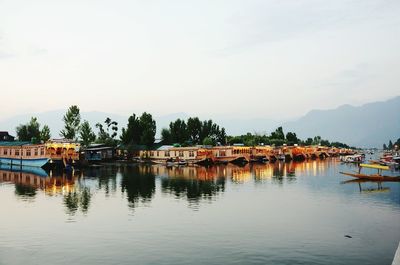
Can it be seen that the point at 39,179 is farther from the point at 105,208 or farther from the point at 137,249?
the point at 137,249

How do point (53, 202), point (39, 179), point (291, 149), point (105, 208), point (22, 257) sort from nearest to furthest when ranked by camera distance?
point (22, 257) < point (105, 208) < point (53, 202) < point (39, 179) < point (291, 149)

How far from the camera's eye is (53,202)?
47219 mm

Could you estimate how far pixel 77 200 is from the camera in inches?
1932

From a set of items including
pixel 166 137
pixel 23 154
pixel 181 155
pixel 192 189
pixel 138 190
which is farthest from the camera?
pixel 166 137

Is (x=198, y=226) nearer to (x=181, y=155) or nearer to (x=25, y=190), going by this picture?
(x=25, y=190)

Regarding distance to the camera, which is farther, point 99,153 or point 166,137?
point 166,137

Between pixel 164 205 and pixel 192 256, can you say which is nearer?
pixel 192 256

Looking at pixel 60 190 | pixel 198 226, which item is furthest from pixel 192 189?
pixel 198 226

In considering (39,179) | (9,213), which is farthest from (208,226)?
(39,179)

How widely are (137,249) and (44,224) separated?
12.0 metres

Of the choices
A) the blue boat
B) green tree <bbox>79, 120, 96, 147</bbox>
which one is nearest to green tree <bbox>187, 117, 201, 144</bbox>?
green tree <bbox>79, 120, 96, 147</bbox>

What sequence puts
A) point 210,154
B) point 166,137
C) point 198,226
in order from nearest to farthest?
point 198,226
point 210,154
point 166,137

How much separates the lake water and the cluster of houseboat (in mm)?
40895

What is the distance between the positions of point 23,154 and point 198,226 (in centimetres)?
8553
